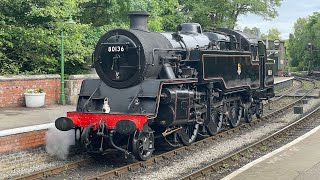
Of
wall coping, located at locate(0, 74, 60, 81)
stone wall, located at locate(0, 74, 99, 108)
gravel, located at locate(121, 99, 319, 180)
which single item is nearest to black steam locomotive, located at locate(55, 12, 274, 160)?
gravel, located at locate(121, 99, 319, 180)

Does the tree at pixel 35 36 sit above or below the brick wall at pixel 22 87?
above

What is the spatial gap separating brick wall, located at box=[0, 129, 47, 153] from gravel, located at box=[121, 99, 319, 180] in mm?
2426

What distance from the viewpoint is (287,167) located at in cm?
806

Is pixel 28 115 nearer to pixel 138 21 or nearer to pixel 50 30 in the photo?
pixel 50 30

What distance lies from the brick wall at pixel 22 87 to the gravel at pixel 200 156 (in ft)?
20.1

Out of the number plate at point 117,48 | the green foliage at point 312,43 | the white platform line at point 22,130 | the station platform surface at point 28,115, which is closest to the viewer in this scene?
the white platform line at point 22,130

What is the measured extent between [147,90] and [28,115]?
4546mm

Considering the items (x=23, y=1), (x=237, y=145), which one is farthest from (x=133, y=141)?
(x=23, y=1)

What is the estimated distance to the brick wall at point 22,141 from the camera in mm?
8758

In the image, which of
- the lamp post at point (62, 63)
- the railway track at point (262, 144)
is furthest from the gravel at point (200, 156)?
the lamp post at point (62, 63)

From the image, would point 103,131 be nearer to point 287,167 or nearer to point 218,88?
point 287,167

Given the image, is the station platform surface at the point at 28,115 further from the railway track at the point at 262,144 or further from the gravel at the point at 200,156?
the railway track at the point at 262,144

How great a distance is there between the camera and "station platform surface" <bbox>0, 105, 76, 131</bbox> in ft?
34.5

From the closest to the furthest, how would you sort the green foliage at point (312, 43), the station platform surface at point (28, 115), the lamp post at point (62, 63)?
the station platform surface at point (28, 115)
the lamp post at point (62, 63)
the green foliage at point (312, 43)
